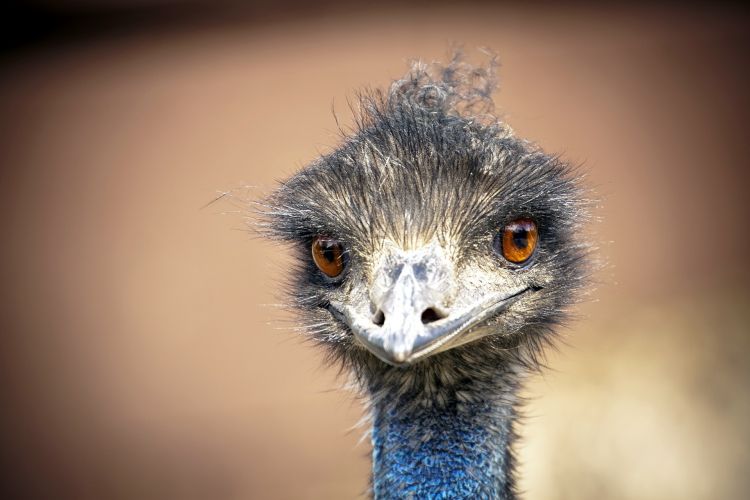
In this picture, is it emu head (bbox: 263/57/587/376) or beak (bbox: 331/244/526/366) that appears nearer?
beak (bbox: 331/244/526/366)

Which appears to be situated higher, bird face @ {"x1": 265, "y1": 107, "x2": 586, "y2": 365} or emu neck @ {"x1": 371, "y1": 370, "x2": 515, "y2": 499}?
bird face @ {"x1": 265, "y1": 107, "x2": 586, "y2": 365}

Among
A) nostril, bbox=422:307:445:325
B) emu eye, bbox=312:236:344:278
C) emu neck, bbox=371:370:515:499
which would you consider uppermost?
emu eye, bbox=312:236:344:278

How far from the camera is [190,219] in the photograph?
5.09 m

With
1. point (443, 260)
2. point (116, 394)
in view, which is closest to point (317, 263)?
point (443, 260)

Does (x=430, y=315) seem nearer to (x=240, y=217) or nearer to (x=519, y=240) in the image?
(x=519, y=240)

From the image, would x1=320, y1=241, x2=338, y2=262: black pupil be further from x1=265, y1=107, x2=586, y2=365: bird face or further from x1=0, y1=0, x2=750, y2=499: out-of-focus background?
x1=0, y1=0, x2=750, y2=499: out-of-focus background

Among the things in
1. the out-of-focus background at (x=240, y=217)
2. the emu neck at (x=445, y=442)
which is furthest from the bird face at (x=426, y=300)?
the out-of-focus background at (x=240, y=217)

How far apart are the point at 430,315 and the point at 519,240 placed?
34 cm

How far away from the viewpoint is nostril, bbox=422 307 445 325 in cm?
154

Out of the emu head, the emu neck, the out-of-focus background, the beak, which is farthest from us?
the out-of-focus background

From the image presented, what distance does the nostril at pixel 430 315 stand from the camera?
1539 mm

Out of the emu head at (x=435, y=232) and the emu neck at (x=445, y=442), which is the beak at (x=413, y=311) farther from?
the emu neck at (x=445, y=442)

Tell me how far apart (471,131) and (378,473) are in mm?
713

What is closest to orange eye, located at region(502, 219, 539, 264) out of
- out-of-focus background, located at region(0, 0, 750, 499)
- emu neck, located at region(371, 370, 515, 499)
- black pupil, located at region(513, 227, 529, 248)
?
black pupil, located at region(513, 227, 529, 248)
